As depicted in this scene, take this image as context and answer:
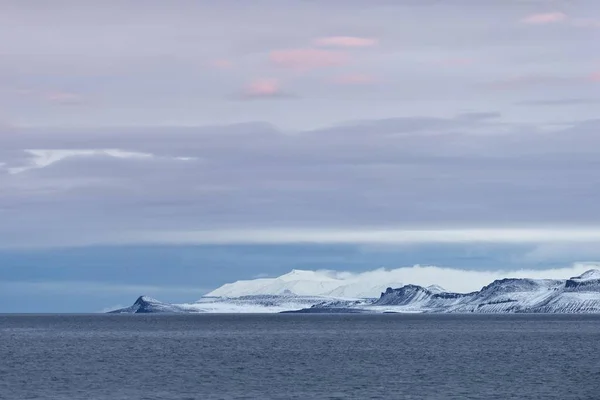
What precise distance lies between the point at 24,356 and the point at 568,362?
77916 mm

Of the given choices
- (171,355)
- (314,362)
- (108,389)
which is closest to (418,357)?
(314,362)

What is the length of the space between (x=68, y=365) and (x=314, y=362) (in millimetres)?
31177

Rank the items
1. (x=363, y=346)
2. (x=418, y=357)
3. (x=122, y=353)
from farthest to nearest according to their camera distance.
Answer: (x=363, y=346) < (x=122, y=353) < (x=418, y=357)

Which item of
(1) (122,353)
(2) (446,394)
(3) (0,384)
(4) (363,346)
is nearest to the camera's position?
(2) (446,394)

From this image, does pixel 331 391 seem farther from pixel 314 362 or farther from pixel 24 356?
pixel 24 356

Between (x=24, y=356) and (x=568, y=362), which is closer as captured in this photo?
(x=568, y=362)

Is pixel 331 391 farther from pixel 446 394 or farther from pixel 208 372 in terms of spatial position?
pixel 208 372

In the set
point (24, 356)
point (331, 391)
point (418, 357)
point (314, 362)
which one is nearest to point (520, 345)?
point (418, 357)

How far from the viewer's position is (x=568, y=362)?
14538 cm

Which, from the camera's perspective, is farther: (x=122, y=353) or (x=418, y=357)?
(x=122, y=353)

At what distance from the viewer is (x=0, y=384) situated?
113 meters

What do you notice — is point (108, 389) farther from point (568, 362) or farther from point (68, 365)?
point (568, 362)

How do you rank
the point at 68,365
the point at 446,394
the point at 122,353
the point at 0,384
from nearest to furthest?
the point at 446,394
the point at 0,384
the point at 68,365
the point at 122,353

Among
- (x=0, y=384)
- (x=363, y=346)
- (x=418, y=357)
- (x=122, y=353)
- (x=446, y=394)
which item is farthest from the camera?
(x=363, y=346)
